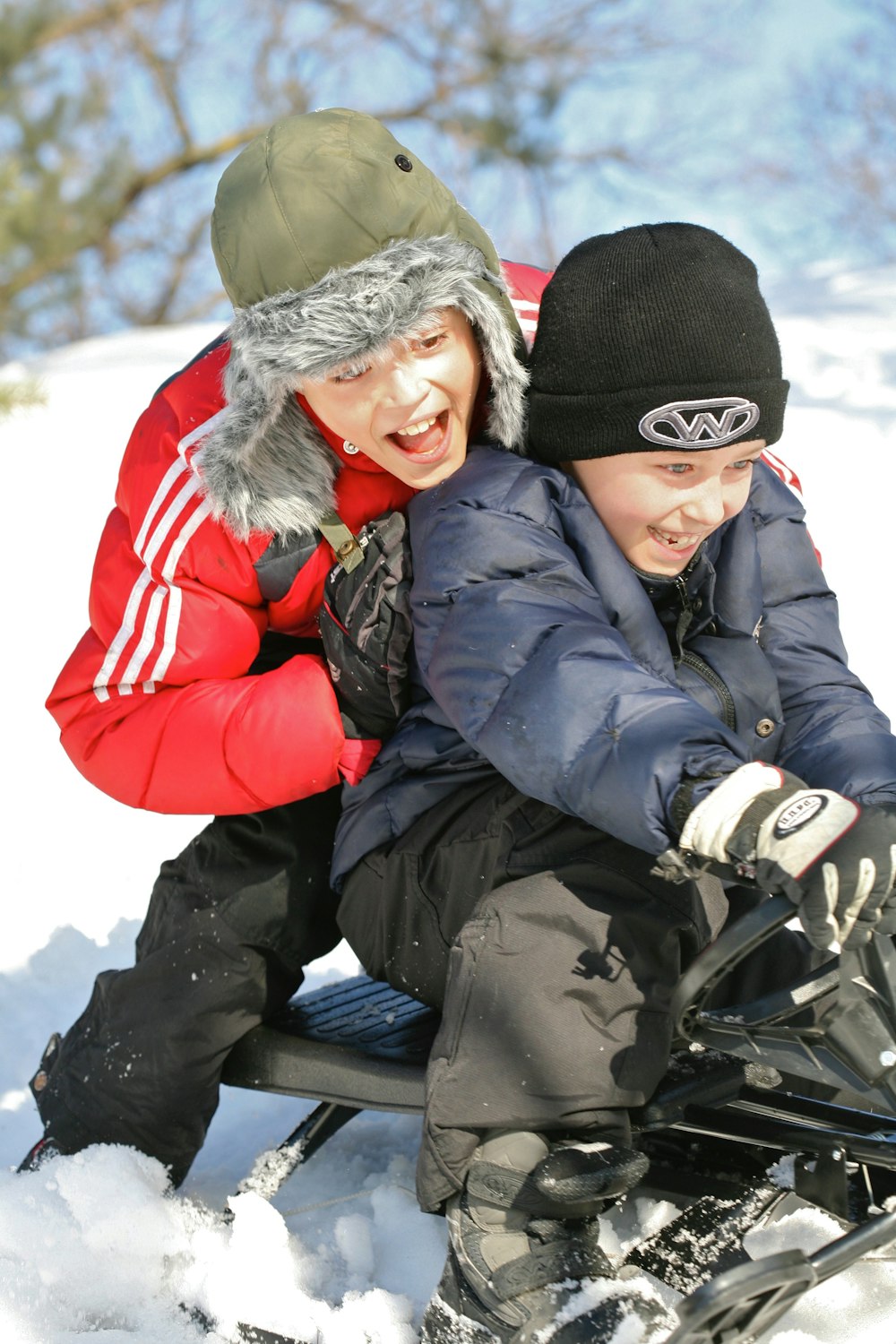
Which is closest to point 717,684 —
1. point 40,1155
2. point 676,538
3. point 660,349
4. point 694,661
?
point 694,661

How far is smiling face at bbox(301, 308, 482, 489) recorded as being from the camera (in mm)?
2143

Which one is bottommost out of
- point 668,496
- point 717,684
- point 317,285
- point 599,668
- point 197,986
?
point 197,986

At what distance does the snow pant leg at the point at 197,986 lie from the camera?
2289 mm

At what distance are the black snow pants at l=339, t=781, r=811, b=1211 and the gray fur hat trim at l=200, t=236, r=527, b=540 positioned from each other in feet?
2.25

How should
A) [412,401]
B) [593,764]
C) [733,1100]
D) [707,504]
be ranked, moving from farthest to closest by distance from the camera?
[412,401] < [707,504] < [733,1100] < [593,764]

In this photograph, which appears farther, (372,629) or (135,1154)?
(135,1154)

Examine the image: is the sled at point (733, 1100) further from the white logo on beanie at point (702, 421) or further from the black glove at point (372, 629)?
the white logo on beanie at point (702, 421)

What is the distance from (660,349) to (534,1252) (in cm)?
123

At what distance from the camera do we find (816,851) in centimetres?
146

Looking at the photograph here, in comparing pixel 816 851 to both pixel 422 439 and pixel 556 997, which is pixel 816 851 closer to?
pixel 556 997

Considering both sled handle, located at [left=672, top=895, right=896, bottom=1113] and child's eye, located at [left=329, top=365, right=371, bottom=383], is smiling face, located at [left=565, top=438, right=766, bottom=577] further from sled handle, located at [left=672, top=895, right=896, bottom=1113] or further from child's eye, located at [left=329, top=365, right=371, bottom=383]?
sled handle, located at [left=672, top=895, right=896, bottom=1113]

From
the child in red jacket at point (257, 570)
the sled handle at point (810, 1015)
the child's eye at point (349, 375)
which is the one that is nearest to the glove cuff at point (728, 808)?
the sled handle at point (810, 1015)

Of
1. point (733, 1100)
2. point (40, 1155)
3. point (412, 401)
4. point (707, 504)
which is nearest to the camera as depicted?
point (733, 1100)

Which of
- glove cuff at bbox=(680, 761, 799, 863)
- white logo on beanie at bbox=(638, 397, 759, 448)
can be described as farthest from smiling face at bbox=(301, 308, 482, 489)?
glove cuff at bbox=(680, 761, 799, 863)
